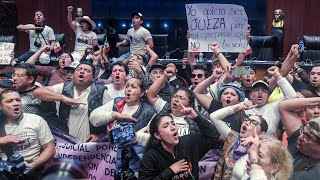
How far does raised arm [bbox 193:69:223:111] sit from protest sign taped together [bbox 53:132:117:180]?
3.16 ft

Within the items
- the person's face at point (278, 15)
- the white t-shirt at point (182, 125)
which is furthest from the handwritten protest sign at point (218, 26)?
the person's face at point (278, 15)

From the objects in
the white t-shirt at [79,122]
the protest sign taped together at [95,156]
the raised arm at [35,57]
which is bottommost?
the protest sign taped together at [95,156]

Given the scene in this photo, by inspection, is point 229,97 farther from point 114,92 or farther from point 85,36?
point 85,36

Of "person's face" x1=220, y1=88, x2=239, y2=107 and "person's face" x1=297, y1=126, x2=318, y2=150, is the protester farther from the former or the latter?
"person's face" x1=297, y1=126, x2=318, y2=150

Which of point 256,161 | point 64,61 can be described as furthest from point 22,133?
point 64,61

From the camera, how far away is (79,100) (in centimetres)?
521

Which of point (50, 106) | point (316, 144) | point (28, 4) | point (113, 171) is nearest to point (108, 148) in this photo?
point (113, 171)

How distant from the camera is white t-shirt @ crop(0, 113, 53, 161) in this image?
14.6 ft

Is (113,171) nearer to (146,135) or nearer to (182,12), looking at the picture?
(146,135)

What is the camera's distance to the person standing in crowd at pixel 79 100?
5117mm

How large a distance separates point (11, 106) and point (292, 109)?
7.16ft

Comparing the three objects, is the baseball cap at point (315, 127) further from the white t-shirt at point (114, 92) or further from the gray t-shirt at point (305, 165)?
the white t-shirt at point (114, 92)

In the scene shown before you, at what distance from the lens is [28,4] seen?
1430 cm

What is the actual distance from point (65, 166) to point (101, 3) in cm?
1324
